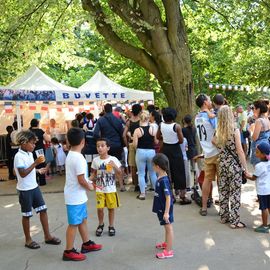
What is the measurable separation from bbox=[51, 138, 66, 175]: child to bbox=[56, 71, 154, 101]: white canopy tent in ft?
4.58

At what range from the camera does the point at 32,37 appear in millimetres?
11766

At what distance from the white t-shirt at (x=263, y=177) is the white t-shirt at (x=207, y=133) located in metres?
0.91

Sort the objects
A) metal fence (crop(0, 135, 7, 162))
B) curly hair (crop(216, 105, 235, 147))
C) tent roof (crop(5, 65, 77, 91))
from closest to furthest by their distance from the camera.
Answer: curly hair (crop(216, 105, 235, 147)), tent roof (crop(5, 65, 77, 91)), metal fence (crop(0, 135, 7, 162))

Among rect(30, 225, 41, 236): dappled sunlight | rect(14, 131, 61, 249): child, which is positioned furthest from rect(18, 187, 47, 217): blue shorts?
rect(30, 225, 41, 236): dappled sunlight

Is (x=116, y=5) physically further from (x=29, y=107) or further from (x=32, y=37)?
(x=29, y=107)

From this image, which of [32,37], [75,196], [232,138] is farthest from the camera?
[32,37]

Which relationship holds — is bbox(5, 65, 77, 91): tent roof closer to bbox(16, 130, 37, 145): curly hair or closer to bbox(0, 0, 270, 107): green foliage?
bbox(0, 0, 270, 107): green foliage

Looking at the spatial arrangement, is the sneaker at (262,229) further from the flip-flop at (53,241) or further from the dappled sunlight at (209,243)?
the flip-flop at (53,241)

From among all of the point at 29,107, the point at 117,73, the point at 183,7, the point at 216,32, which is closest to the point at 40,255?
the point at 29,107

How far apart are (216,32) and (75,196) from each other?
575 inches

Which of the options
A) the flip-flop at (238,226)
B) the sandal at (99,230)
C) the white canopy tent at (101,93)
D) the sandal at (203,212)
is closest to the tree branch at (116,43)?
the white canopy tent at (101,93)

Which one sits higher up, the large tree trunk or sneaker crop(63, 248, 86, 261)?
the large tree trunk

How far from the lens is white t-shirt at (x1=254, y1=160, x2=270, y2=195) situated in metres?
5.66

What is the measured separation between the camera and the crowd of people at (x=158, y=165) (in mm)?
4816
